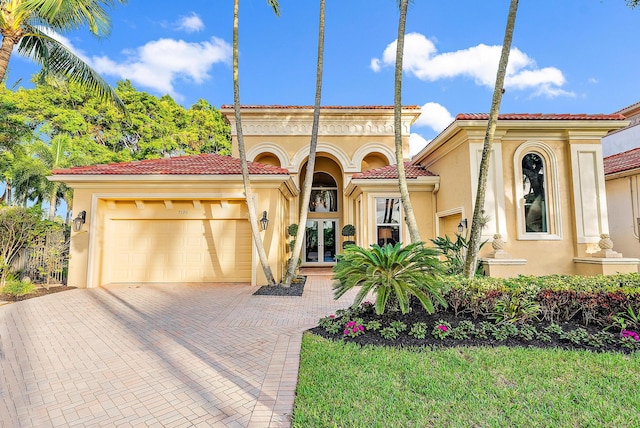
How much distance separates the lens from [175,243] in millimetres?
10688

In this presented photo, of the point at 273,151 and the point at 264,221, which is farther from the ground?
the point at 273,151

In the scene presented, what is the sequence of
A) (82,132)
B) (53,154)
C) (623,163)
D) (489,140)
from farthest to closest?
(82,132), (53,154), (623,163), (489,140)

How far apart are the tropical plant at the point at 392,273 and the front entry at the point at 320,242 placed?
1212 cm

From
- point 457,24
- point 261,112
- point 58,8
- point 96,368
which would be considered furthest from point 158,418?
point 261,112

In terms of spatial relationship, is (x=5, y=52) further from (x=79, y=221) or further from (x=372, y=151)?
(x=372, y=151)

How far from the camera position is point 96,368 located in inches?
158

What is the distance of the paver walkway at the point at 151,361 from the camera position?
298 cm

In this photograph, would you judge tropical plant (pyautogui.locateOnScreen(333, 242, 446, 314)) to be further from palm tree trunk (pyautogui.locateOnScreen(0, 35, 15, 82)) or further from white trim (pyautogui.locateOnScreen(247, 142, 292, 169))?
white trim (pyautogui.locateOnScreen(247, 142, 292, 169))

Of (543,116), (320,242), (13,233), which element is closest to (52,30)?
(13,233)

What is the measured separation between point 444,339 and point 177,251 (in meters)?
9.39

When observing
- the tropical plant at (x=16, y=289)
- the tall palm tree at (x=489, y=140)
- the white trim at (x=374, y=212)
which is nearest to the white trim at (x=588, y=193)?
the white trim at (x=374, y=212)

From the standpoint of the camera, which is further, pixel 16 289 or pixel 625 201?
pixel 625 201

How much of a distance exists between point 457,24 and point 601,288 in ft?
29.6

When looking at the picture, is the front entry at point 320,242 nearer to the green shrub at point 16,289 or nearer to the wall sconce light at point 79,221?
the wall sconce light at point 79,221
